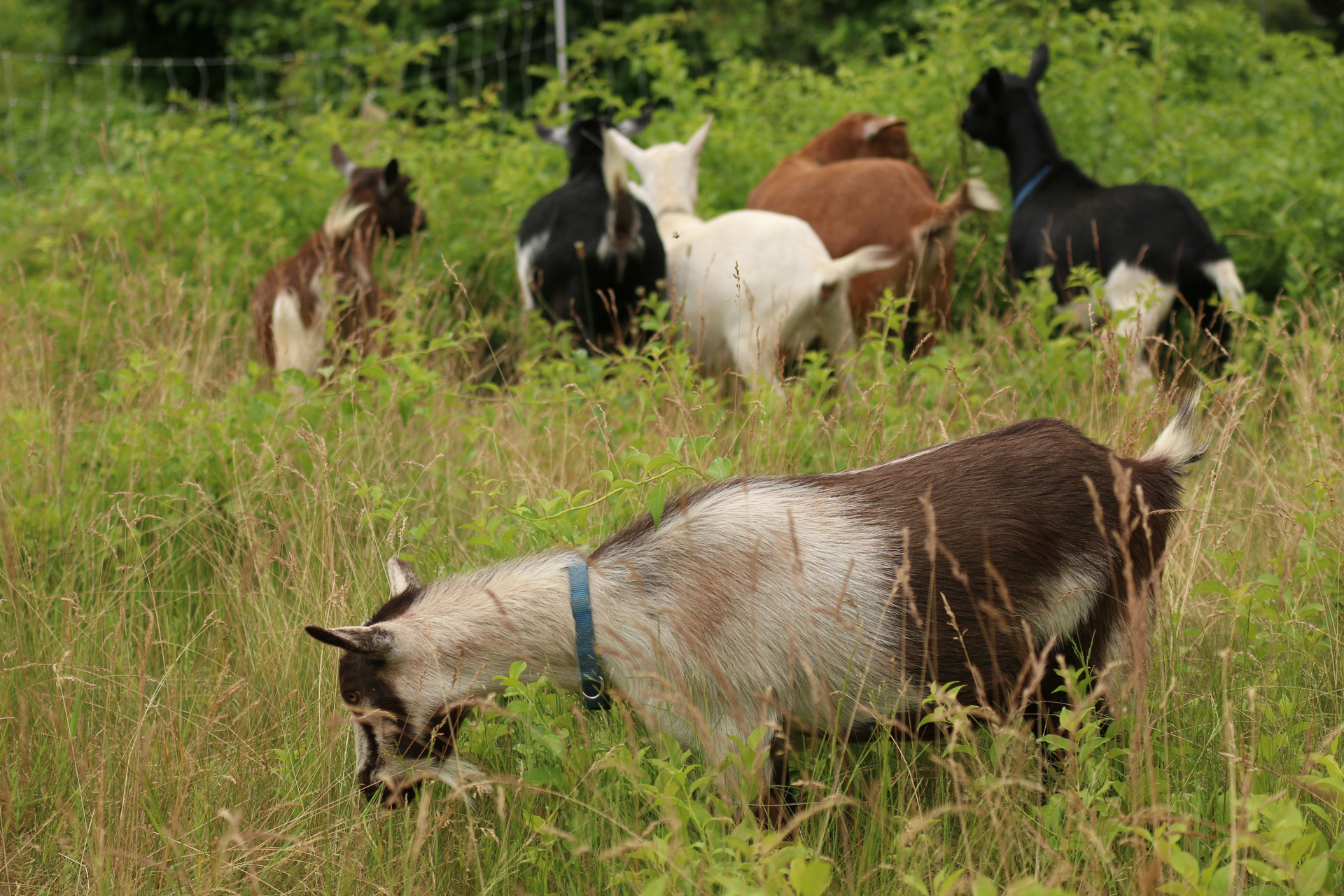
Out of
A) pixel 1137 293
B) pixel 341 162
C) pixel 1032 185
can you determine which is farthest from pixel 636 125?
pixel 1137 293

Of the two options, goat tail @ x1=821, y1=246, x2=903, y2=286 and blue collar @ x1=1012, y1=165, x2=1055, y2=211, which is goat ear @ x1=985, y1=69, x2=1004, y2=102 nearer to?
blue collar @ x1=1012, y1=165, x2=1055, y2=211

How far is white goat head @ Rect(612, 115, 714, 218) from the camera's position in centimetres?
639

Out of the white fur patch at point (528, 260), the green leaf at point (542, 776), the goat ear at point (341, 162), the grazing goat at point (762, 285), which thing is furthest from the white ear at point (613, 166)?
the green leaf at point (542, 776)

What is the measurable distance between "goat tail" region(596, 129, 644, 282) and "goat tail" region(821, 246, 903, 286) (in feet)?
3.42

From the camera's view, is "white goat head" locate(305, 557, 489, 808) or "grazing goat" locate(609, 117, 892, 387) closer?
"white goat head" locate(305, 557, 489, 808)

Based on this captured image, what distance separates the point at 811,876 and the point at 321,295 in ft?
13.3

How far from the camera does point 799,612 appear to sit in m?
2.37

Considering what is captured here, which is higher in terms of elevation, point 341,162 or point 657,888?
point 341,162

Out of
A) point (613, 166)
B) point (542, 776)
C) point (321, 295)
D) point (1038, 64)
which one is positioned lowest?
point (542, 776)

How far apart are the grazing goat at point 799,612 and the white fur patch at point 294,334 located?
2.84 meters

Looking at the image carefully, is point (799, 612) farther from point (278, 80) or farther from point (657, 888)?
point (278, 80)

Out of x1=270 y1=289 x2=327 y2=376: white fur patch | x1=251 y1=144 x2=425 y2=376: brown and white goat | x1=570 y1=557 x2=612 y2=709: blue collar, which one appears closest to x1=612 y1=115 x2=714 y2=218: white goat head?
x1=251 y1=144 x2=425 y2=376: brown and white goat

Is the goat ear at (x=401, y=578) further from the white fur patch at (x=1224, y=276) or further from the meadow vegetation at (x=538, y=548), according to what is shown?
the white fur patch at (x=1224, y=276)

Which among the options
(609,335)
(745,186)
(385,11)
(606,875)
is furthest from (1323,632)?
(385,11)
